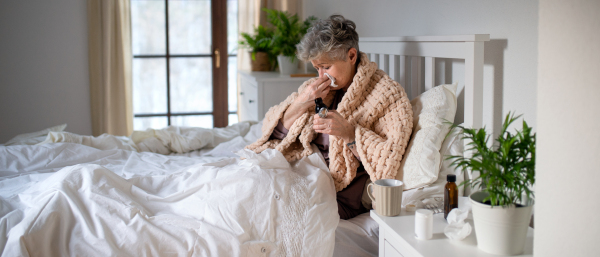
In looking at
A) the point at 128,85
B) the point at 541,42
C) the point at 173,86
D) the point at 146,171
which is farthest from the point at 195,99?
the point at 541,42

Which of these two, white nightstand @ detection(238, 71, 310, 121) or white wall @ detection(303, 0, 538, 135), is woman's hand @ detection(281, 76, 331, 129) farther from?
white nightstand @ detection(238, 71, 310, 121)

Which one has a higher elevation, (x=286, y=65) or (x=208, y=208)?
(x=286, y=65)

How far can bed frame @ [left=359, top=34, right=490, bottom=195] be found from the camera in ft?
4.55

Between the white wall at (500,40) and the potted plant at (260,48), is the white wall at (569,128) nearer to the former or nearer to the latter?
the white wall at (500,40)

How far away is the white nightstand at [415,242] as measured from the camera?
3.22 feet

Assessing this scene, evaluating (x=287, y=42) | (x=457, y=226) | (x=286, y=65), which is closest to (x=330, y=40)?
(x=457, y=226)

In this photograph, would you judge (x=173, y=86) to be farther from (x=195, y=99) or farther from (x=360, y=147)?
(x=360, y=147)

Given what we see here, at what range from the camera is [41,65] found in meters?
3.67

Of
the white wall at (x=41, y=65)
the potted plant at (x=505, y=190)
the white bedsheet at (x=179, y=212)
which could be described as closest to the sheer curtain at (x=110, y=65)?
the white wall at (x=41, y=65)

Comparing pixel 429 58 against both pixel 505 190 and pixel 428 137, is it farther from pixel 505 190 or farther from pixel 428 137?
pixel 505 190

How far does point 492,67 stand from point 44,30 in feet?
11.2

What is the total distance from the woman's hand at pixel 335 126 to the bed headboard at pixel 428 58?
0.36 meters

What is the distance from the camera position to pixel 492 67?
1431mm

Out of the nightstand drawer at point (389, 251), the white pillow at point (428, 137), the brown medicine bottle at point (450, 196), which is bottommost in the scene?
the nightstand drawer at point (389, 251)
